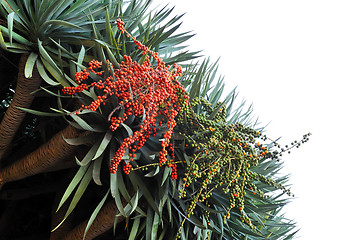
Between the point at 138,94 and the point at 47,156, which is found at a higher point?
the point at 138,94

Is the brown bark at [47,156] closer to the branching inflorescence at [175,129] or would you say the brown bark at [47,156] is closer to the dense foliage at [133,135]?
the dense foliage at [133,135]

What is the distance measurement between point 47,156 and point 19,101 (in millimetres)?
166

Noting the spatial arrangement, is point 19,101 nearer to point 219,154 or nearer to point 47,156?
point 47,156

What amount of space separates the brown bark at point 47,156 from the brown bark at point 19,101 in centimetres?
9

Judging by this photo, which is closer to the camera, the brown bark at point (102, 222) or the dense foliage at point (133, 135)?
the dense foliage at point (133, 135)

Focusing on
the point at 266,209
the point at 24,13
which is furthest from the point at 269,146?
the point at 24,13

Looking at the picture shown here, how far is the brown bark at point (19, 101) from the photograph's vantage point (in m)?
0.99

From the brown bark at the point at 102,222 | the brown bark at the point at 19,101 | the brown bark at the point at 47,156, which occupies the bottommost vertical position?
the brown bark at the point at 102,222

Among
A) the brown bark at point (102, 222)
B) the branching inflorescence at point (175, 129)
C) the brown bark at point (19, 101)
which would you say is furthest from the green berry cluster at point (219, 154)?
the brown bark at point (19, 101)

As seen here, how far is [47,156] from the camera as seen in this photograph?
991mm

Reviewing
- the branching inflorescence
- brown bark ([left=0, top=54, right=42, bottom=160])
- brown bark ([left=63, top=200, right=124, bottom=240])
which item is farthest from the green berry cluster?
brown bark ([left=0, top=54, right=42, bottom=160])

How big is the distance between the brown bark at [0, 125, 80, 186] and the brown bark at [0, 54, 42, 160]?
9 centimetres

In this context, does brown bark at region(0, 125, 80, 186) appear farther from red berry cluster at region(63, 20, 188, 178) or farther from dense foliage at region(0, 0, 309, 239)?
red berry cluster at region(63, 20, 188, 178)

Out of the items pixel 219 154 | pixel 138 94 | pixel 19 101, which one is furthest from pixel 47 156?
pixel 219 154
